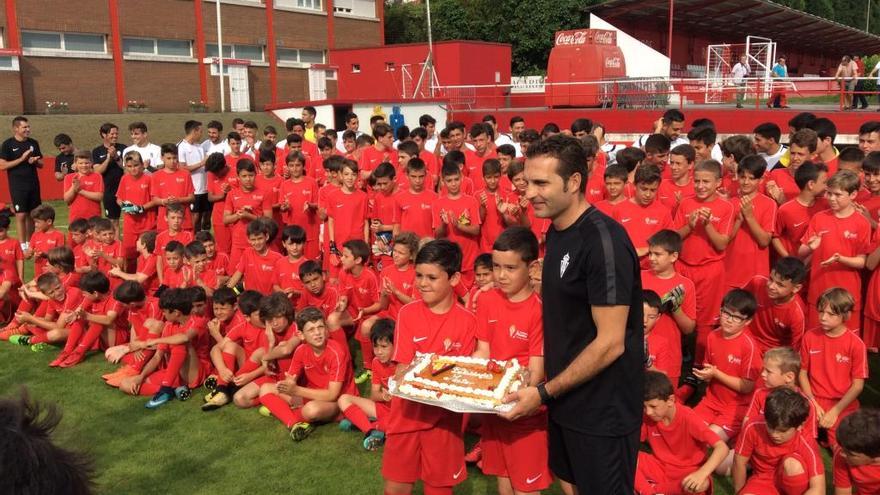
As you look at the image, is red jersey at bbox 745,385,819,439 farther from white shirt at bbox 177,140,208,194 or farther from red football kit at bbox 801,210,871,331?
white shirt at bbox 177,140,208,194

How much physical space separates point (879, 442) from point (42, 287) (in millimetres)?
8486

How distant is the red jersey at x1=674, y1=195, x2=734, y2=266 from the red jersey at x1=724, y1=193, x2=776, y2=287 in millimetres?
132

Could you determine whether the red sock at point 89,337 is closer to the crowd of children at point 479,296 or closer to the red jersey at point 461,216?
the crowd of children at point 479,296

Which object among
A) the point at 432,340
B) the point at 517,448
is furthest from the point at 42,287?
the point at 517,448

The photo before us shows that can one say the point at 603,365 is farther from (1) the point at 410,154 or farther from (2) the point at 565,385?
(1) the point at 410,154

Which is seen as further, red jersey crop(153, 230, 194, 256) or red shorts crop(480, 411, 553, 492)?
red jersey crop(153, 230, 194, 256)

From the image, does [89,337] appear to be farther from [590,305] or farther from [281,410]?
[590,305]

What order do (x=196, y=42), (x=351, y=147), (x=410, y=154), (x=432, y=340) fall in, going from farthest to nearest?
(x=196, y=42)
(x=351, y=147)
(x=410, y=154)
(x=432, y=340)

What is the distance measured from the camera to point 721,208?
6418 mm

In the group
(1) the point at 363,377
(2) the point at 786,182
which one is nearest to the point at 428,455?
(1) the point at 363,377

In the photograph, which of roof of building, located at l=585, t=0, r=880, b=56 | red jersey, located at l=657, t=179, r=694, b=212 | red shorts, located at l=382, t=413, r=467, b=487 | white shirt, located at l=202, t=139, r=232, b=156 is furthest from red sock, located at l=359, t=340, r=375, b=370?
roof of building, located at l=585, t=0, r=880, b=56

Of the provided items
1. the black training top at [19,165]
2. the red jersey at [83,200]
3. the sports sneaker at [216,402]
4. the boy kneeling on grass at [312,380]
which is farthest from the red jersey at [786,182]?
the black training top at [19,165]

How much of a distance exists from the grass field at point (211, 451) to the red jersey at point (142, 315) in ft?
2.23

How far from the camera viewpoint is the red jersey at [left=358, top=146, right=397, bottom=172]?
1050cm
